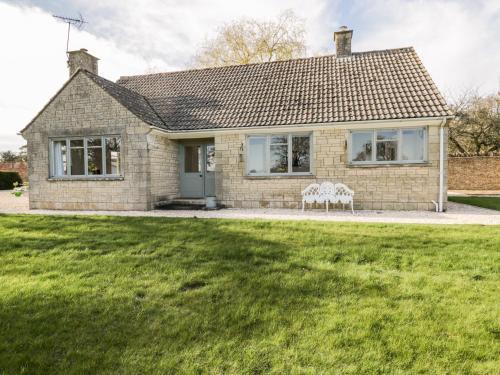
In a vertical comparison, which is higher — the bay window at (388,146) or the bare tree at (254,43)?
the bare tree at (254,43)

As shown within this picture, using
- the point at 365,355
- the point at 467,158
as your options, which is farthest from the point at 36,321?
the point at 467,158

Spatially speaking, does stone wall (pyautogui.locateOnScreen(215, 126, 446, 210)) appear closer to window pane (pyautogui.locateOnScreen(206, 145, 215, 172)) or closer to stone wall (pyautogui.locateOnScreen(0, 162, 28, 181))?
window pane (pyautogui.locateOnScreen(206, 145, 215, 172))

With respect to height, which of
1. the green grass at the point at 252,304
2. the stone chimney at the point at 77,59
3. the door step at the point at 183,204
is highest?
the stone chimney at the point at 77,59

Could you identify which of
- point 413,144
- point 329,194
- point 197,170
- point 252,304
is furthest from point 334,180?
point 252,304

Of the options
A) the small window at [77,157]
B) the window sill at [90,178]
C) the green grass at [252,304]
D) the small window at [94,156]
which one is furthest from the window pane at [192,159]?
the green grass at [252,304]

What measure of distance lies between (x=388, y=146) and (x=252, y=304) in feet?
32.5

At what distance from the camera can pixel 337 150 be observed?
1210 cm

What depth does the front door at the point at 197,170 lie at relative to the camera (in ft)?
47.1

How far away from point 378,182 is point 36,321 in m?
11.1

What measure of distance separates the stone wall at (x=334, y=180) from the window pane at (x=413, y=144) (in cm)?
30

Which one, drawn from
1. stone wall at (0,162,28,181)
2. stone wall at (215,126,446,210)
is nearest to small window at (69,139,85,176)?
stone wall at (215,126,446,210)

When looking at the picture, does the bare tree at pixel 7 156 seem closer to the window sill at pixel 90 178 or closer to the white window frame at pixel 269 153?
the window sill at pixel 90 178

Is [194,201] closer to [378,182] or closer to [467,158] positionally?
[378,182]

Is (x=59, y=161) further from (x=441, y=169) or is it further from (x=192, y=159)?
(x=441, y=169)
